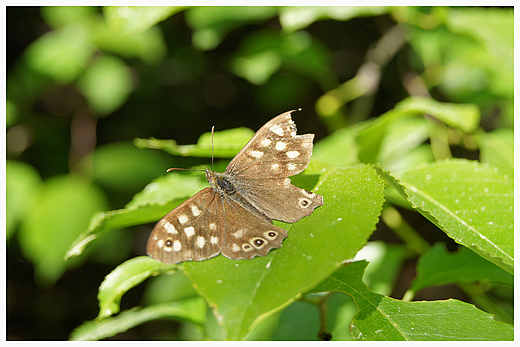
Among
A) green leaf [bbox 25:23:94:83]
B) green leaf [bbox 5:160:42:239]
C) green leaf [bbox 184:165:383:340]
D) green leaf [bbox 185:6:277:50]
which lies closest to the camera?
green leaf [bbox 184:165:383:340]

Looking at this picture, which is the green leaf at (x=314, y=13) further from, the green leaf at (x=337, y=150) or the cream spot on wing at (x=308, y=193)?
the cream spot on wing at (x=308, y=193)

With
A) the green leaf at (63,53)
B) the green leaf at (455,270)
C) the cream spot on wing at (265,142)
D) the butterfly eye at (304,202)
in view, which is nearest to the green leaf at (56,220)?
the green leaf at (63,53)

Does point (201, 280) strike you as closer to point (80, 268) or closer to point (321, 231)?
point (321, 231)

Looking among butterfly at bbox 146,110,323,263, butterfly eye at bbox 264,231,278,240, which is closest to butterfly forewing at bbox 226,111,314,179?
butterfly at bbox 146,110,323,263

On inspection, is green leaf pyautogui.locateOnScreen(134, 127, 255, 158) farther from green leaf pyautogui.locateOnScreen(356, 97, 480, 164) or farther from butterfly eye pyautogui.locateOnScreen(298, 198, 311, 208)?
green leaf pyautogui.locateOnScreen(356, 97, 480, 164)

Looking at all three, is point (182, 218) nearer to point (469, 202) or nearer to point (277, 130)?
point (277, 130)

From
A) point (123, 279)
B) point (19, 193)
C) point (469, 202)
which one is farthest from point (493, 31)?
point (19, 193)

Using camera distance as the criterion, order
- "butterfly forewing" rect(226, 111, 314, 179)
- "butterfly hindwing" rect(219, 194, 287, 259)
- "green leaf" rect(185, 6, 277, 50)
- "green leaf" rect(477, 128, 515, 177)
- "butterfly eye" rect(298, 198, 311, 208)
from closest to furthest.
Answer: "butterfly hindwing" rect(219, 194, 287, 259)
"butterfly eye" rect(298, 198, 311, 208)
"butterfly forewing" rect(226, 111, 314, 179)
"green leaf" rect(477, 128, 515, 177)
"green leaf" rect(185, 6, 277, 50)

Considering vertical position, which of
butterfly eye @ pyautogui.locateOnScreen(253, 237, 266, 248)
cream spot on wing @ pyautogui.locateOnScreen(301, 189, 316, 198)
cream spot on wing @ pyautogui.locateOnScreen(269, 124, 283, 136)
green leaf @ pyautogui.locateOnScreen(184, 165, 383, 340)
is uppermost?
cream spot on wing @ pyautogui.locateOnScreen(269, 124, 283, 136)
